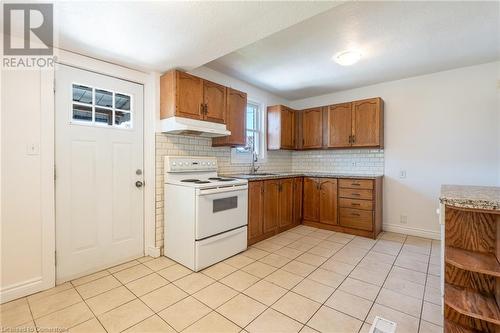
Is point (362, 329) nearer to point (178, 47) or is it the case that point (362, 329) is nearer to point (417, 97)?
point (178, 47)

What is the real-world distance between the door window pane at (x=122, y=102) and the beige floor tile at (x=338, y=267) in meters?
2.86

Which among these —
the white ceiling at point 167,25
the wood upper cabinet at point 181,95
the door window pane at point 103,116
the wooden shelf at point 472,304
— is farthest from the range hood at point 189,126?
the wooden shelf at point 472,304

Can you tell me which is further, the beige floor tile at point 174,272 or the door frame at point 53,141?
the beige floor tile at point 174,272

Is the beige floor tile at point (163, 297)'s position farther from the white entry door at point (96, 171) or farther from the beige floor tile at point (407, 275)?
the beige floor tile at point (407, 275)

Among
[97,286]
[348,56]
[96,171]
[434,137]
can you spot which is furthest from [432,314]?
[96,171]

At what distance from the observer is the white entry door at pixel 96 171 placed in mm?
2254

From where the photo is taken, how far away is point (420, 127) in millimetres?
3582

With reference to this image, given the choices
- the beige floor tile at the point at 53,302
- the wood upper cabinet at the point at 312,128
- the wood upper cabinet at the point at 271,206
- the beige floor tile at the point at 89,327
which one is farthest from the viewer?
the wood upper cabinet at the point at 312,128

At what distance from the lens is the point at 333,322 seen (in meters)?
1.66

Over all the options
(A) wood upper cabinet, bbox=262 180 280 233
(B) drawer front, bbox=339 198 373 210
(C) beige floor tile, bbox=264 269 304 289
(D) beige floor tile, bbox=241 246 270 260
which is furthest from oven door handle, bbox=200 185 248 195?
(B) drawer front, bbox=339 198 373 210

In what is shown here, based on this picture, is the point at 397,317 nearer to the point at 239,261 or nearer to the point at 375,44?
the point at 239,261

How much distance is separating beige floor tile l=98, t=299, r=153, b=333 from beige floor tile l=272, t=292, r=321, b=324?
1.01 metres

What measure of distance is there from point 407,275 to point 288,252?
1257 millimetres

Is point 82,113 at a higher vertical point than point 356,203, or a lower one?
higher
